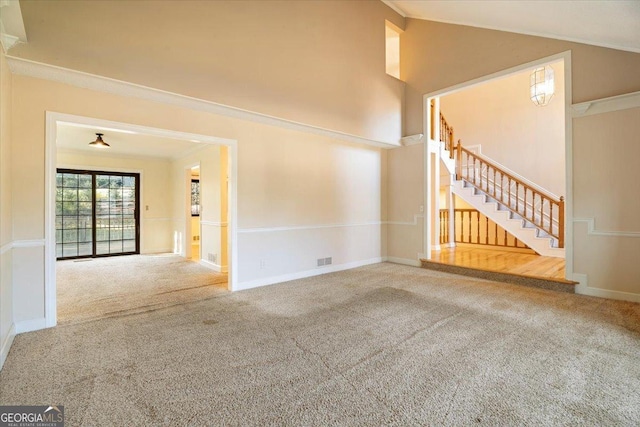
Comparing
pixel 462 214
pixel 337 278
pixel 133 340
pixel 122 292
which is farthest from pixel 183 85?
pixel 462 214

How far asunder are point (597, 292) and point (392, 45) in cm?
647

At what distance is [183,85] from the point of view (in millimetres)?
3420

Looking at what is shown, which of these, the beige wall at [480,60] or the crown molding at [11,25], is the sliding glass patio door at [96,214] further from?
the beige wall at [480,60]

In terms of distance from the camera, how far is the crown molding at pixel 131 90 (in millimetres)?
2762

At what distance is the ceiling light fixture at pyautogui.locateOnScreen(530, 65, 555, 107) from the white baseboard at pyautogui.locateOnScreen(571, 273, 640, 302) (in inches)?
132

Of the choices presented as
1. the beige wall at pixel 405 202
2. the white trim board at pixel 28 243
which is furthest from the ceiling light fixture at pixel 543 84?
the white trim board at pixel 28 243

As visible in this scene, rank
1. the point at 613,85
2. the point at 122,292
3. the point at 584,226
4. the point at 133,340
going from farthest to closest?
the point at 122,292 < the point at 584,226 < the point at 613,85 < the point at 133,340

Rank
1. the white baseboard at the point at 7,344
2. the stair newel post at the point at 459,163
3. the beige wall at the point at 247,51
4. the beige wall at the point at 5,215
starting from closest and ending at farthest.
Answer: the white baseboard at the point at 7,344
the beige wall at the point at 5,215
the beige wall at the point at 247,51
the stair newel post at the point at 459,163

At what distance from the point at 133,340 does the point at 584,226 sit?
5.56m

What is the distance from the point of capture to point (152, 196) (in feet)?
26.2

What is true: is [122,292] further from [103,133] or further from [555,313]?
[555,313]

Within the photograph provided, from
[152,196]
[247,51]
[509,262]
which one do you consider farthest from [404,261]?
[152,196]

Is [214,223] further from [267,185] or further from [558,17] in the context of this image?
[558,17]

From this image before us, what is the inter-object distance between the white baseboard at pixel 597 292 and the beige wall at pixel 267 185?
128 inches
